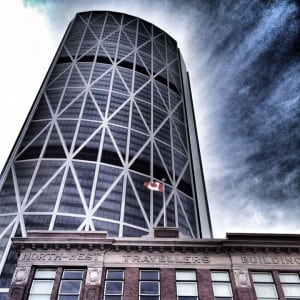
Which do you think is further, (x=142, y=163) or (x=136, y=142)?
(x=136, y=142)

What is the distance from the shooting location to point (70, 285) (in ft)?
115

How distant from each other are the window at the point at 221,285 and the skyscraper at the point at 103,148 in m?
66.4

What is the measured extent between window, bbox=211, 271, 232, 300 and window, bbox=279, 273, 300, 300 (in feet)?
14.8

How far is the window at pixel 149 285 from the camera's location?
3447cm

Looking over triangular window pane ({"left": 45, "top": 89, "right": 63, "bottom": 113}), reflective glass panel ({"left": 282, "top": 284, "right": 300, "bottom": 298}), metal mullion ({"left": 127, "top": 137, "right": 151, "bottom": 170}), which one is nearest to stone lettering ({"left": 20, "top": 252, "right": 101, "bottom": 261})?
reflective glass panel ({"left": 282, "top": 284, "right": 300, "bottom": 298})

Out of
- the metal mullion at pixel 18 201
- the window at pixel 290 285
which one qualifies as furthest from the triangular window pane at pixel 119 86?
the window at pixel 290 285

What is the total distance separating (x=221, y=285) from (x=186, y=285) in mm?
2909

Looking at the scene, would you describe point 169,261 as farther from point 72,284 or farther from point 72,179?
point 72,179

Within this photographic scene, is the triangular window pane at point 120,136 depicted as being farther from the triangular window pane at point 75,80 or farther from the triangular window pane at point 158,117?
the triangular window pane at point 75,80

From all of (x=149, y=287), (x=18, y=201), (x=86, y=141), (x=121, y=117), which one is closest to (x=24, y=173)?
(x=18, y=201)

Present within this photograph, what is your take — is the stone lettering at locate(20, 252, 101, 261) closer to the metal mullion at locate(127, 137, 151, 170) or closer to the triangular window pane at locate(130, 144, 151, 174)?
the metal mullion at locate(127, 137, 151, 170)

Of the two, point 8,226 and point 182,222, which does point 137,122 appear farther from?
point 8,226

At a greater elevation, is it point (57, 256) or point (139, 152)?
point (139, 152)

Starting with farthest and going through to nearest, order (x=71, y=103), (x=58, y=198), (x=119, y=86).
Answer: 1. (x=119, y=86)
2. (x=71, y=103)
3. (x=58, y=198)
